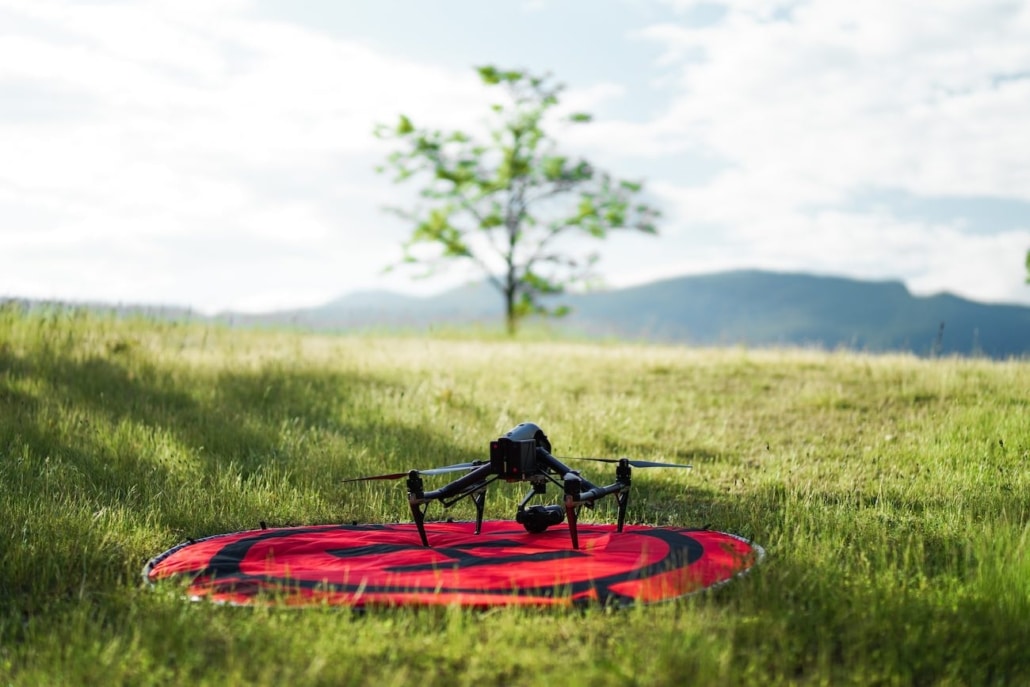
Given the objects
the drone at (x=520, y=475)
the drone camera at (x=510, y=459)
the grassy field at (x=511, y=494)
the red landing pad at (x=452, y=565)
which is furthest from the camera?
the drone camera at (x=510, y=459)

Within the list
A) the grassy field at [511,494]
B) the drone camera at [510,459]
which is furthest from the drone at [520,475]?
the grassy field at [511,494]

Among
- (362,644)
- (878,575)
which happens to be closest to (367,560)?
(362,644)

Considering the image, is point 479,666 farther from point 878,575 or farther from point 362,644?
point 878,575

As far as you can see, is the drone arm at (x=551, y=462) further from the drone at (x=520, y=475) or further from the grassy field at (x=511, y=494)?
the grassy field at (x=511, y=494)

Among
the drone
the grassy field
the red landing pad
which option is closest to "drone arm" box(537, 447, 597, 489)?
the drone

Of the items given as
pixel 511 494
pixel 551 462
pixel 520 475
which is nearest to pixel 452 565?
pixel 520 475

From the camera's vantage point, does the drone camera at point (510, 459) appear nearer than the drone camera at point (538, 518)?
Yes

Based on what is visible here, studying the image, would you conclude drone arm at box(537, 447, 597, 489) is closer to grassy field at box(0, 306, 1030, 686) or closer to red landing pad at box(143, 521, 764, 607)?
red landing pad at box(143, 521, 764, 607)
